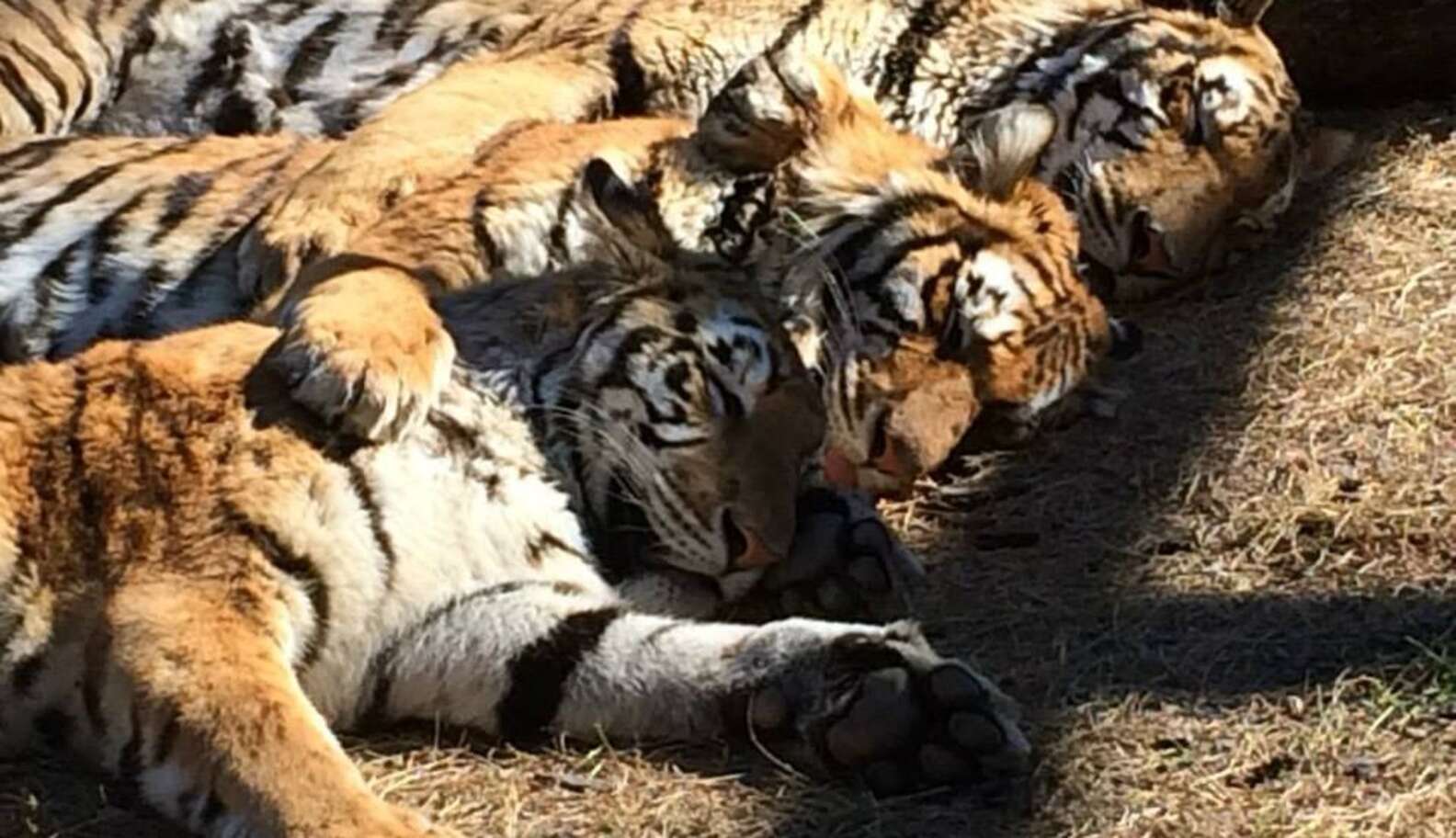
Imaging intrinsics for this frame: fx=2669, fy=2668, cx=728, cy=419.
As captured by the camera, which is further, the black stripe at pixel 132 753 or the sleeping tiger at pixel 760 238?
the sleeping tiger at pixel 760 238

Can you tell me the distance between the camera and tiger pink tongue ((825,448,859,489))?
363 centimetres

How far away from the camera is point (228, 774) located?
265 centimetres

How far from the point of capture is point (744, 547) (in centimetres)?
318

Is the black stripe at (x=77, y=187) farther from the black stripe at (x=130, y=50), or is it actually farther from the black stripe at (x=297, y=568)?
the black stripe at (x=297, y=568)

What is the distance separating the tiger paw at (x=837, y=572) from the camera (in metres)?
3.26

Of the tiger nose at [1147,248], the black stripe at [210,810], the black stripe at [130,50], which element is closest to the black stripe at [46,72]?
the black stripe at [130,50]

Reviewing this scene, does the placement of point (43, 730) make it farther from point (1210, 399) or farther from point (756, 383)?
point (1210, 399)

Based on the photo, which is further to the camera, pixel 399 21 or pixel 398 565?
pixel 399 21

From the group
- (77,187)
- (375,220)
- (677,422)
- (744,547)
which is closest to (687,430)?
(677,422)

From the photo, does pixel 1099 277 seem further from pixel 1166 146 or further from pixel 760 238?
pixel 760 238

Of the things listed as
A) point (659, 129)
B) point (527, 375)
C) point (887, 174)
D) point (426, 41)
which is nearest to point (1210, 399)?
point (887, 174)

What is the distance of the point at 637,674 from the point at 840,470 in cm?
75

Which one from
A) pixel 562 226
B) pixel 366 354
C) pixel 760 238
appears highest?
pixel 366 354

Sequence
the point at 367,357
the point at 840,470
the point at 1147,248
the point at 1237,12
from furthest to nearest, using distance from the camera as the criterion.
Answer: the point at 1237,12 < the point at 1147,248 < the point at 840,470 < the point at 367,357
